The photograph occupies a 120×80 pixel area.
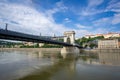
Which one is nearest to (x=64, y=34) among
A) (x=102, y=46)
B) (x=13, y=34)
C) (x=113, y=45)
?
(x=102, y=46)

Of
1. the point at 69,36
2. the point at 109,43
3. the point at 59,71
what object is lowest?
the point at 59,71

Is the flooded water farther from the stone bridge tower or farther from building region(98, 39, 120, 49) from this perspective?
building region(98, 39, 120, 49)

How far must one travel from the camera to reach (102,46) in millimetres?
61906

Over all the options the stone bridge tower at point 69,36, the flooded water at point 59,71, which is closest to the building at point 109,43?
the stone bridge tower at point 69,36

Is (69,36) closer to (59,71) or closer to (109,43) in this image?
(109,43)

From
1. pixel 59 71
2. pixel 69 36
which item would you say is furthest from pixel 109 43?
pixel 59 71

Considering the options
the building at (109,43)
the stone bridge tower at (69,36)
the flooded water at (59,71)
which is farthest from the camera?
the stone bridge tower at (69,36)

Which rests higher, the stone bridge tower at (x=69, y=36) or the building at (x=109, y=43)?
the stone bridge tower at (x=69, y=36)

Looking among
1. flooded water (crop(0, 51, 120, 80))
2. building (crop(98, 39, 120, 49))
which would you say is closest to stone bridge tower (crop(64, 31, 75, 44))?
building (crop(98, 39, 120, 49))

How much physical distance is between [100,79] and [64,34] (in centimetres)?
5392

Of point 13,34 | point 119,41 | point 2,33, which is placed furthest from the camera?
point 119,41

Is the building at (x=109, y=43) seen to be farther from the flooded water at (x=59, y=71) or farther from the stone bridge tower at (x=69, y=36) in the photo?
the flooded water at (x=59, y=71)

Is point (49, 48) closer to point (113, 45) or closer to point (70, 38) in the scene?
point (70, 38)

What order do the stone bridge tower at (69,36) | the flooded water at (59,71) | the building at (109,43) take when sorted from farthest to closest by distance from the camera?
the stone bridge tower at (69,36)
the building at (109,43)
the flooded water at (59,71)
